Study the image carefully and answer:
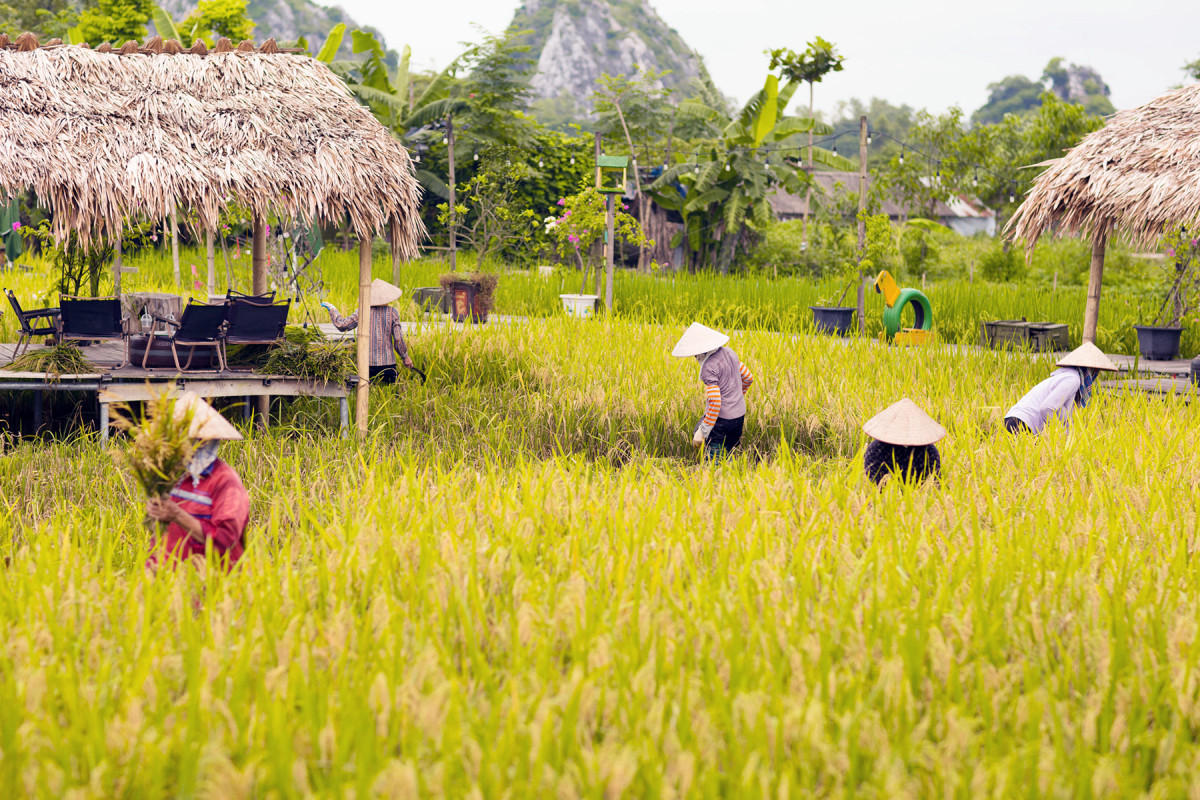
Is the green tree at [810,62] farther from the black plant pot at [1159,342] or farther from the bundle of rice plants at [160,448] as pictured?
the bundle of rice plants at [160,448]

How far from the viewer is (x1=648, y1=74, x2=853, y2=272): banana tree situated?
17516mm

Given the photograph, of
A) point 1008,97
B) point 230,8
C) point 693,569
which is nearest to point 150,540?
point 693,569

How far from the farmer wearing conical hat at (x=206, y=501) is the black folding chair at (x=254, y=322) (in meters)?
3.05

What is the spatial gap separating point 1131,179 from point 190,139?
297 inches

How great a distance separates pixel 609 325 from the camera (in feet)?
31.6

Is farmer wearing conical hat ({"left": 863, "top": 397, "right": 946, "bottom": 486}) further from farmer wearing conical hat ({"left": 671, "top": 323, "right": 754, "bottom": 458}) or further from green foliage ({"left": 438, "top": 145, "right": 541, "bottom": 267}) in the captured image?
green foliage ({"left": 438, "top": 145, "right": 541, "bottom": 267})

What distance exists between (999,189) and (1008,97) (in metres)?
59.1

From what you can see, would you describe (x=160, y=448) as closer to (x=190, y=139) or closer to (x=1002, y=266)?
(x=190, y=139)

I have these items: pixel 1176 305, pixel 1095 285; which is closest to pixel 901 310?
pixel 1095 285

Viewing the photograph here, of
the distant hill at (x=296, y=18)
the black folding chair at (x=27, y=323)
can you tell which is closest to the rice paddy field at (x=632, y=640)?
the black folding chair at (x=27, y=323)

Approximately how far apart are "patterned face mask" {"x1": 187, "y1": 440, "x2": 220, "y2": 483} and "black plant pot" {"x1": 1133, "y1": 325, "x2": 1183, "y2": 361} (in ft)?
30.7

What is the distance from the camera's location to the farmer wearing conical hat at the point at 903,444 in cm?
465

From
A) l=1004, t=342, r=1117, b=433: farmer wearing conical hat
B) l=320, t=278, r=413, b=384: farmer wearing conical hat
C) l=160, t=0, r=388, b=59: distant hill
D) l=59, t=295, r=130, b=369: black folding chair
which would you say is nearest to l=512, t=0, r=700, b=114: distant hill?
l=160, t=0, r=388, b=59: distant hill

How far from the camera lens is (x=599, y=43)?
303 feet
